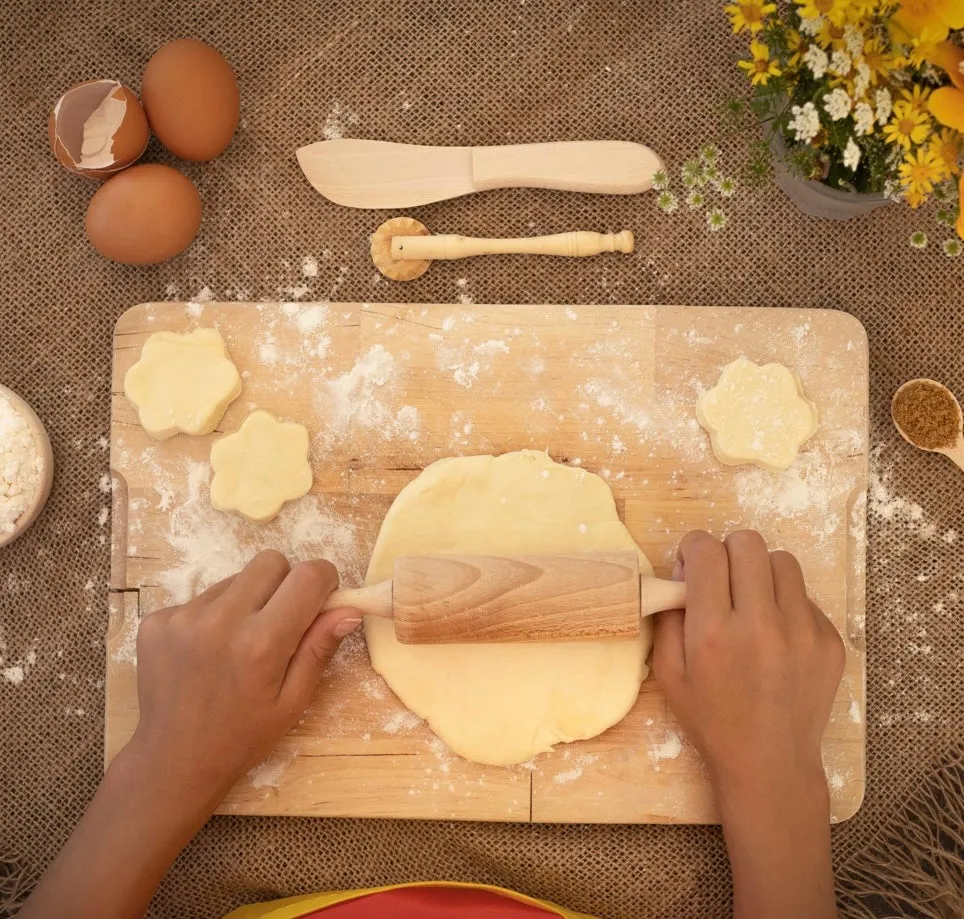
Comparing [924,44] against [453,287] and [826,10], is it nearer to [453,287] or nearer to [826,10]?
[826,10]

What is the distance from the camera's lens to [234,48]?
4.08 ft

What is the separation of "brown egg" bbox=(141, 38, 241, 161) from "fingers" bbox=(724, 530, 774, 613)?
872mm

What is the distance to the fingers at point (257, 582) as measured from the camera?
3.43 ft

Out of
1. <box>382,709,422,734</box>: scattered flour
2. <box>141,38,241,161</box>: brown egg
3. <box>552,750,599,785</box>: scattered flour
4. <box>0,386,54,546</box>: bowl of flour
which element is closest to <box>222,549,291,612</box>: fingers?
<box>382,709,422,734</box>: scattered flour

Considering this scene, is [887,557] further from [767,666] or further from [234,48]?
[234,48]

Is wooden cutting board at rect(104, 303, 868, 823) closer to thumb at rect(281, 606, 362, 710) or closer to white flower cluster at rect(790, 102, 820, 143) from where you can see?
thumb at rect(281, 606, 362, 710)

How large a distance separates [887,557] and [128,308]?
1.13 m

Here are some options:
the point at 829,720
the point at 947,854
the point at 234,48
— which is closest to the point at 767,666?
the point at 829,720

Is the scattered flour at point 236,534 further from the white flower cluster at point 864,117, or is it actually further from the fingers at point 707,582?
the white flower cluster at point 864,117

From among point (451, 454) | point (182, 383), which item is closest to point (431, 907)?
point (451, 454)

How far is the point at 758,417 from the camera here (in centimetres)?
109

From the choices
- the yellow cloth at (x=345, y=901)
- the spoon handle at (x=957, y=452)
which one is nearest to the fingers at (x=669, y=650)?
the yellow cloth at (x=345, y=901)

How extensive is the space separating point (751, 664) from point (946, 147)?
0.61 metres

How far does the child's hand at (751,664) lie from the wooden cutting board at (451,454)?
7 cm
